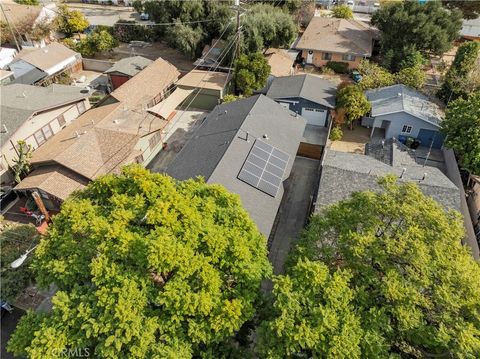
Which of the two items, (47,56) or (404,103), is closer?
(404,103)

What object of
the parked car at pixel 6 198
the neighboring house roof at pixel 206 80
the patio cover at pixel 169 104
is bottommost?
the parked car at pixel 6 198

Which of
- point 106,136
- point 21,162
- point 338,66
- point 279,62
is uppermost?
point 279,62

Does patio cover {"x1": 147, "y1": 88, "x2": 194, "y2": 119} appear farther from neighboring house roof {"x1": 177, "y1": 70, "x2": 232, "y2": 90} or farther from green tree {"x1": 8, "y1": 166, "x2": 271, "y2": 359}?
green tree {"x1": 8, "y1": 166, "x2": 271, "y2": 359}

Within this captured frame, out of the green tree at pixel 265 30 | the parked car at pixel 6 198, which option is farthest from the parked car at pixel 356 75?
the parked car at pixel 6 198

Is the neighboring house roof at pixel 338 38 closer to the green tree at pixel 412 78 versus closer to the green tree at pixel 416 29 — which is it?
the green tree at pixel 416 29

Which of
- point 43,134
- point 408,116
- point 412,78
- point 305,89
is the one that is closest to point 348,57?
point 412,78

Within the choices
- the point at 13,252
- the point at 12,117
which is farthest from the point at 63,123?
the point at 13,252

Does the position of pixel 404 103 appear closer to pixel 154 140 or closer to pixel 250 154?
pixel 250 154

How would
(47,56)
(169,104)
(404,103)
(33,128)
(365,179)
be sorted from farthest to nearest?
(47,56) → (169,104) → (404,103) → (33,128) → (365,179)
